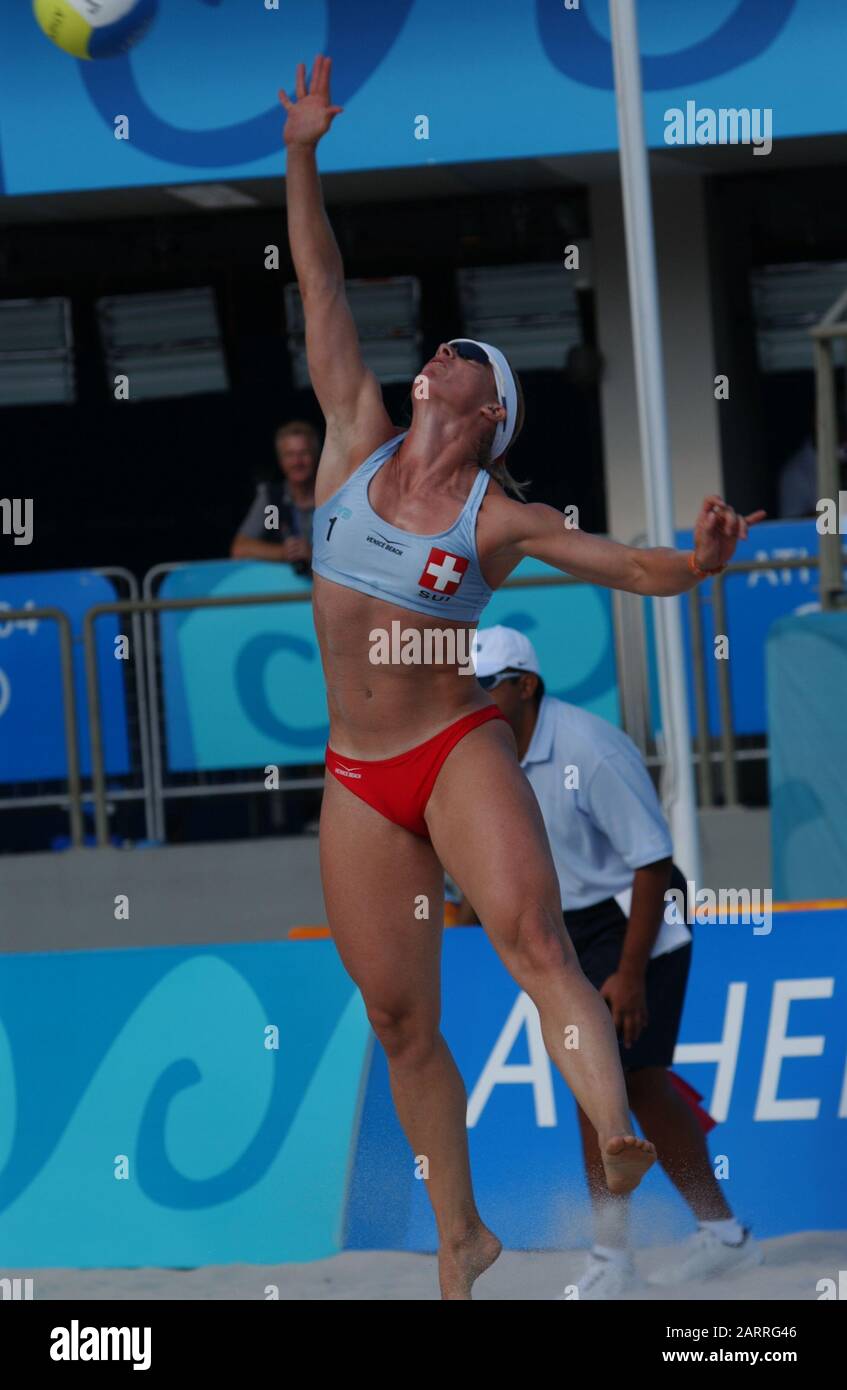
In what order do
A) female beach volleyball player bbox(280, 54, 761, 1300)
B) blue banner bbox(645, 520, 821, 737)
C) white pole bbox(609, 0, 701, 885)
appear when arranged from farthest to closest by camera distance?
blue banner bbox(645, 520, 821, 737), white pole bbox(609, 0, 701, 885), female beach volleyball player bbox(280, 54, 761, 1300)

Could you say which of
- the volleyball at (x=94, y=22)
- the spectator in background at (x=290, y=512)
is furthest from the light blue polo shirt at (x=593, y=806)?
the spectator in background at (x=290, y=512)

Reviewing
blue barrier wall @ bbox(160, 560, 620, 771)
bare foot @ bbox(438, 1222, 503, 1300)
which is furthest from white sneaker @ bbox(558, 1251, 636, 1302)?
blue barrier wall @ bbox(160, 560, 620, 771)

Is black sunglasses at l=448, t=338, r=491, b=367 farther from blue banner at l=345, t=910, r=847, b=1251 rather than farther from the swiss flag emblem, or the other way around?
blue banner at l=345, t=910, r=847, b=1251

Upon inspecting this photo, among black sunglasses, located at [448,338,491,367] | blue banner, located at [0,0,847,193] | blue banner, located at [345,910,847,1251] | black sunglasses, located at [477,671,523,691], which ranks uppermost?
blue banner, located at [0,0,847,193]

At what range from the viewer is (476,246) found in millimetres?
12539

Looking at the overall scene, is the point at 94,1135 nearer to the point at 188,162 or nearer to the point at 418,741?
the point at 418,741

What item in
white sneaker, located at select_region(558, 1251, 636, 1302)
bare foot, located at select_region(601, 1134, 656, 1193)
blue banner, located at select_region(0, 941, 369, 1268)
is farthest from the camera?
blue banner, located at select_region(0, 941, 369, 1268)

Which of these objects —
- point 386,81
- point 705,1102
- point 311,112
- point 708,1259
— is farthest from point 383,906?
point 386,81

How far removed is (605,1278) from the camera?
525 cm

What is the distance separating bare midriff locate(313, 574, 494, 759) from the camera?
4.58m

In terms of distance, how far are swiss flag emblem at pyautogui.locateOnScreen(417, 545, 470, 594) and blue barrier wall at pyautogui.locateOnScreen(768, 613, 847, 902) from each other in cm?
362

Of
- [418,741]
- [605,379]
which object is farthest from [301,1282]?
[605,379]

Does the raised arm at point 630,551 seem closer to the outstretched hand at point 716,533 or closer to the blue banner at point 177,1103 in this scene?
the outstretched hand at point 716,533

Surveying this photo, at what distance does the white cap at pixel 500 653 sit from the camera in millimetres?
5543
